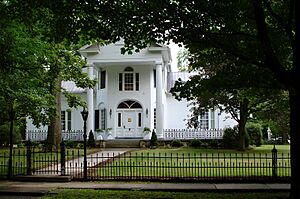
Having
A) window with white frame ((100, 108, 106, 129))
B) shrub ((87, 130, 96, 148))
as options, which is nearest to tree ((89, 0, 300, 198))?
shrub ((87, 130, 96, 148))

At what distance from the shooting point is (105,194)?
10.9 m

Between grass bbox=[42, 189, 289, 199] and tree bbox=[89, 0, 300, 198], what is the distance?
1859mm

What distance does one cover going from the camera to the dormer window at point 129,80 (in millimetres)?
34344

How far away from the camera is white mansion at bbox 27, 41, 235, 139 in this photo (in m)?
32.6

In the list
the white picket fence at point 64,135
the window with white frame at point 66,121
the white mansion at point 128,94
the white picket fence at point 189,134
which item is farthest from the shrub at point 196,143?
the window with white frame at point 66,121

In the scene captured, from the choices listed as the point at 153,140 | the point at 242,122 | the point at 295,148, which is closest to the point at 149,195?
the point at 295,148

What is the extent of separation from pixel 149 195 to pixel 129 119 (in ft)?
77.0

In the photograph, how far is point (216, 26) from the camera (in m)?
9.85

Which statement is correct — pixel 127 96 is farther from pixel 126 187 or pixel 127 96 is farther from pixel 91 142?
pixel 126 187

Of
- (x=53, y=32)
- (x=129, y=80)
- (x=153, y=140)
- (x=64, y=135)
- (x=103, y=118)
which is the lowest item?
(x=153, y=140)

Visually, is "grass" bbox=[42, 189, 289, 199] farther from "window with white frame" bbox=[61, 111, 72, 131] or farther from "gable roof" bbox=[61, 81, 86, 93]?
"gable roof" bbox=[61, 81, 86, 93]

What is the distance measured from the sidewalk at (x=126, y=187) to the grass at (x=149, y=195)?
42 cm

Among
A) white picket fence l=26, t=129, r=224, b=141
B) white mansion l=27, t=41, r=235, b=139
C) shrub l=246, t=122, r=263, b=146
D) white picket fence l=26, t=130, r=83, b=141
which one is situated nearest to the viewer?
shrub l=246, t=122, r=263, b=146

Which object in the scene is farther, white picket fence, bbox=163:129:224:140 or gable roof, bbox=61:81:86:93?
gable roof, bbox=61:81:86:93
